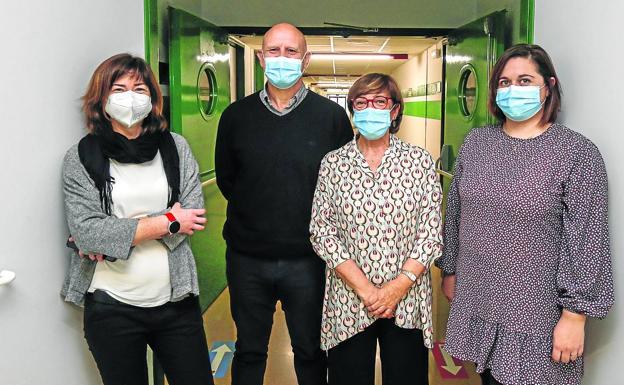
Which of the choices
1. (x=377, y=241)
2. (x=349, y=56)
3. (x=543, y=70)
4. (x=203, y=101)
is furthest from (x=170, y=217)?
(x=349, y=56)

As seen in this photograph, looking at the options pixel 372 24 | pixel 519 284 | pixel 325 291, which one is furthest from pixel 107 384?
pixel 372 24

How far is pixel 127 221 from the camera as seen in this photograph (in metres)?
1.72

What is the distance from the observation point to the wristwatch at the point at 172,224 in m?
1.75

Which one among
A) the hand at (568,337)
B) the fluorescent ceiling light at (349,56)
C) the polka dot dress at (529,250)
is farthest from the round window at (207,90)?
the fluorescent ceiling light at (349,56)

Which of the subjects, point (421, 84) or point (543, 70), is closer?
point (543, 70)

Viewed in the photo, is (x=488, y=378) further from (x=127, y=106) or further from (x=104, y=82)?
(x=104, y=82)

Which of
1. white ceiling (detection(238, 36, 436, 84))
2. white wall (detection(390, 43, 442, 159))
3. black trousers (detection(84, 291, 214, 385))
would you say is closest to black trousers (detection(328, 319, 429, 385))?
black trousers (detection(84, 291, 214, 385))

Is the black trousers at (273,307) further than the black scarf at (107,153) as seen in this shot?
Yes

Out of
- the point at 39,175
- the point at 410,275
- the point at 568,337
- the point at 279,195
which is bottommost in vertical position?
the point at 568,337

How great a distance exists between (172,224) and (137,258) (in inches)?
7.0

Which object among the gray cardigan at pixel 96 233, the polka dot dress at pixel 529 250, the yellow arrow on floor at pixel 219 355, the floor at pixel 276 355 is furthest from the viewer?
the yellow arrow on floor at pixel 219 355

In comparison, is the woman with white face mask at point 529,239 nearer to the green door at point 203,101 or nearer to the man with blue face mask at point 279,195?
the man with blue face mask at point 279,195

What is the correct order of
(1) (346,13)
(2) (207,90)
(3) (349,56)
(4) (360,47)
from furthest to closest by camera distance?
(3) (349,56) → (4) (360,47) → (1) (346,13) → (2) (207,90)

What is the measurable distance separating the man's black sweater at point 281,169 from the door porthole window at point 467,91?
4.35 ft
